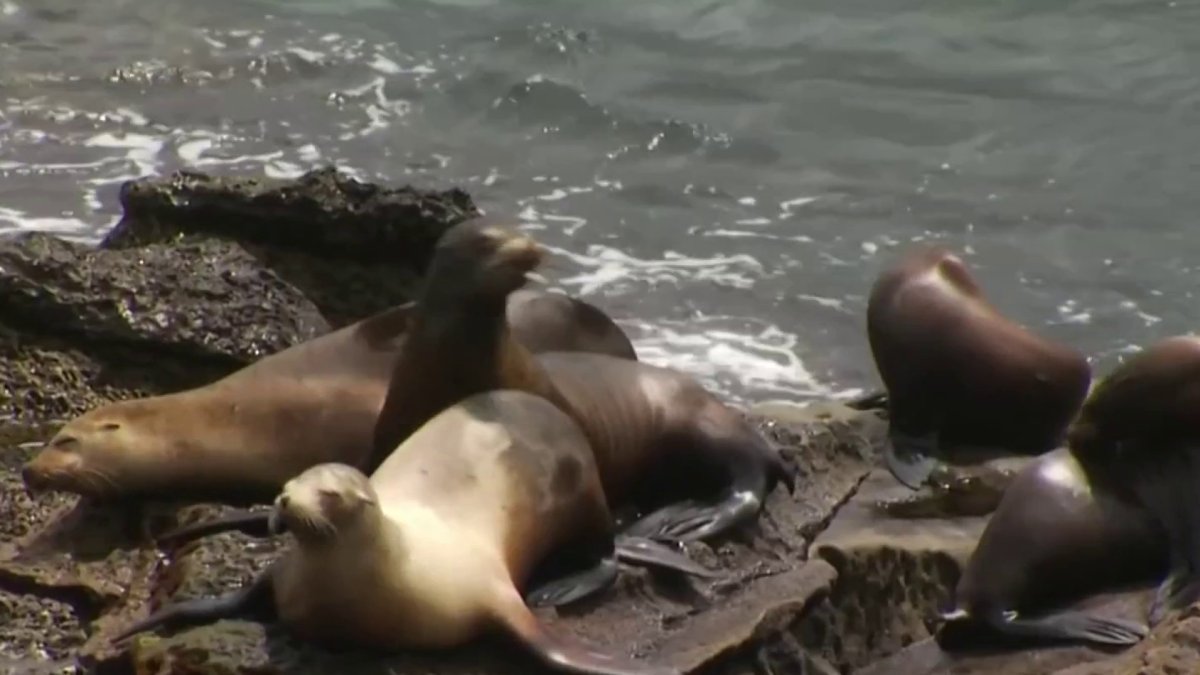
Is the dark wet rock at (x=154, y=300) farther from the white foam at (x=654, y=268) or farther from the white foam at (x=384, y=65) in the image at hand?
the white foam at (x=384, y=65)

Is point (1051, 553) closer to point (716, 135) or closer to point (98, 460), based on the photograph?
point (98, 460)

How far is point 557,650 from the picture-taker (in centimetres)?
319

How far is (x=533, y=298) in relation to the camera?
481 cm

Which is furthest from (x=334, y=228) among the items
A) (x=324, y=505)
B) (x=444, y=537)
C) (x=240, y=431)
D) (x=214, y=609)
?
(x=324, y=505)

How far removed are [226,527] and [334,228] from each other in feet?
5.92

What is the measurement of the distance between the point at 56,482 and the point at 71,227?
416cm

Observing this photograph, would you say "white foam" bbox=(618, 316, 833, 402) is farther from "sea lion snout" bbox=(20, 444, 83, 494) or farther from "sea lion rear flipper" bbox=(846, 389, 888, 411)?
"sea lion snout" bbox=(20, 444, 83, 494)

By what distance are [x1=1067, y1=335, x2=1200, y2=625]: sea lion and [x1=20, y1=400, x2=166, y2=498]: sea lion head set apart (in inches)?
84.0

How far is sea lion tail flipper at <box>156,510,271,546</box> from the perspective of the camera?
3.88 m

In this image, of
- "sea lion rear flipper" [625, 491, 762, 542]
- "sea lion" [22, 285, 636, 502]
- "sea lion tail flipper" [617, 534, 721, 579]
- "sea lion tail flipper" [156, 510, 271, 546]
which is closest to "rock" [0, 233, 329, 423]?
"sea lion" [22, 285, 636, 502]

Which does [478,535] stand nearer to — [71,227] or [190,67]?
[71,227]

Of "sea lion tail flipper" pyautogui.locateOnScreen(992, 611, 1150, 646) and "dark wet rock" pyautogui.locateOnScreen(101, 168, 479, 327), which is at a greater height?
"dark wet rock" pyautogui.locateOnScreen(101, 168, 479, 327)

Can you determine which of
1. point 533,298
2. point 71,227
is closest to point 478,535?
point 533,298

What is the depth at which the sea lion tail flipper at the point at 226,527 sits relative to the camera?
388 centimetres
